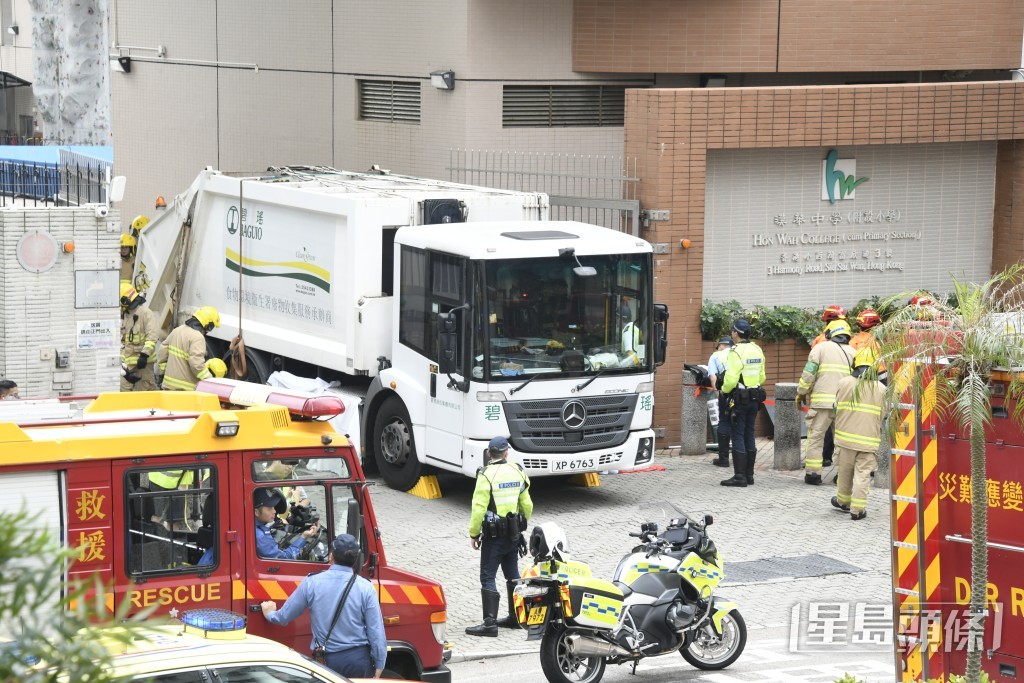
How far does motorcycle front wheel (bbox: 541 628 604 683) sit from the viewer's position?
9352 millimetres

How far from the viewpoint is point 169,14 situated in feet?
79.2

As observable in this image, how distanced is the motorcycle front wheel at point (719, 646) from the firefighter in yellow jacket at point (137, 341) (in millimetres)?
9048

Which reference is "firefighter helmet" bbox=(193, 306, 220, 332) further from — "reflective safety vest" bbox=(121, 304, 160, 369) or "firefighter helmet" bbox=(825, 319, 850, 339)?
"firefighter helmet" bbox=(825, 319, 850, 339)

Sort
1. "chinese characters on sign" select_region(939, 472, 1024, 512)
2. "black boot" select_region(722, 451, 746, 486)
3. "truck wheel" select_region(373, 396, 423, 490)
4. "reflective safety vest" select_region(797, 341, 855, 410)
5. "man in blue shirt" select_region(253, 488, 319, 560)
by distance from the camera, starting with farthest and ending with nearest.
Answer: "black boot" select_region(722, 451, 746, 486) → "reflective safety vest" select_region(797, 341, 855, 410) → "truck wheel" select_region(373, 396, 423, 490) → "man in blue shirt" select_region(253, 488, 319, 560) → "chinese characters on sign" select_region(939, 472, 1024, 512)

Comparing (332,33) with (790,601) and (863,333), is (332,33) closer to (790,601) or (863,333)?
(863,333)

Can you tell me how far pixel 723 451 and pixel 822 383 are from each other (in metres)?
1.67

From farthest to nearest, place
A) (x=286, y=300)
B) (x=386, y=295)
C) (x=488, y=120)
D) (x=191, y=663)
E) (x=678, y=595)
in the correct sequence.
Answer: (x=488, y=120) < (x=286, y=300) < (x=386, y=295) < (x=678, y=595) < (x=191, y=663)

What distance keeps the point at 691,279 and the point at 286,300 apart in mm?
4677

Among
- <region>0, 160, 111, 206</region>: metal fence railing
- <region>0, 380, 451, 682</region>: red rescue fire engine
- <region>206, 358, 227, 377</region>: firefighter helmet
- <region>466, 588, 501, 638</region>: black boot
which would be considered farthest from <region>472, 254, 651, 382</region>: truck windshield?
<region>0, 380, 451, 682</region>: red rescue fire engine

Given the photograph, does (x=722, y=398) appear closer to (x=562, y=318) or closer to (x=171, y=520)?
(x=562, y=318)

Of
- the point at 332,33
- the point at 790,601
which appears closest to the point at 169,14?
the point at 332,33

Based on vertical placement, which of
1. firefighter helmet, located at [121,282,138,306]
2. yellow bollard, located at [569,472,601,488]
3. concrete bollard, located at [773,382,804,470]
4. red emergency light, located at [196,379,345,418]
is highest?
red emergency light, located at [196,379,345,418]

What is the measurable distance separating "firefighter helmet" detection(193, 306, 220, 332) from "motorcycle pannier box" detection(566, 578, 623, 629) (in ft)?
25.8

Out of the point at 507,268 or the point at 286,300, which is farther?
the point at 286,300
